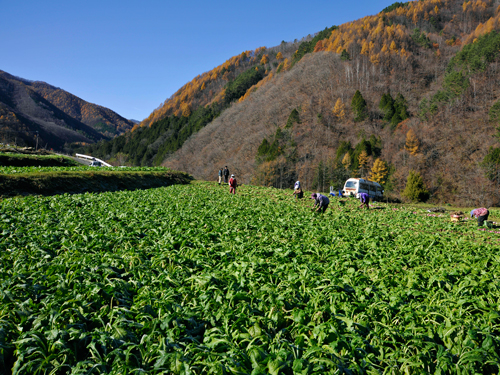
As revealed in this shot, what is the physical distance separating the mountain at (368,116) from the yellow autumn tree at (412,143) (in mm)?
290

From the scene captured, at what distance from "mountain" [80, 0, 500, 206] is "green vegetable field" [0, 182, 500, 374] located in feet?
212

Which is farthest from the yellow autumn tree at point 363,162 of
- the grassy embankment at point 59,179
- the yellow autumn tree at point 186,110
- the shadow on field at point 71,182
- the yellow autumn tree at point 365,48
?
the yellow autumn tree at point 186,110

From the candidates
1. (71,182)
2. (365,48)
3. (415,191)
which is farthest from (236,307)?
(365,48)

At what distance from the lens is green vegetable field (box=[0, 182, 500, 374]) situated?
3.75 m

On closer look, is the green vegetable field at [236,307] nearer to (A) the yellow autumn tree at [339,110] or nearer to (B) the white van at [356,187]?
(B) the white van at [356,187]

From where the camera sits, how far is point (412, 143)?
272 feet

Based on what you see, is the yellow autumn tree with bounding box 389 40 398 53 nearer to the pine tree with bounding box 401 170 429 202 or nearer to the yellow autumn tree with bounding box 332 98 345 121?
the yellow autumn tree with bounding box 332 98 345 121

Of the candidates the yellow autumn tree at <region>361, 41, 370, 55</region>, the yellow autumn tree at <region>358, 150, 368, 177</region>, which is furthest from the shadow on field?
the yellow autumn tree at <region>361, 41, 370, 55</region>

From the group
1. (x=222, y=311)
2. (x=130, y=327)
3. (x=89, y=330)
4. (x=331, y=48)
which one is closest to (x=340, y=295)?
(x=222, y=311)

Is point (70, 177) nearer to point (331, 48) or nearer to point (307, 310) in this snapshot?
point (307, 310)

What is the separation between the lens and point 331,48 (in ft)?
515

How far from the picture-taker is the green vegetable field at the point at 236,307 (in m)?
3.75

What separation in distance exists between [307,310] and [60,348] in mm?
3737

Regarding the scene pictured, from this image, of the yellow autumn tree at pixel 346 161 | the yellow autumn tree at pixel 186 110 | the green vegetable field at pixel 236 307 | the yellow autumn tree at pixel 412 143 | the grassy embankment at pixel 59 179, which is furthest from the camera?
the yellow autumn tree at pixel 186 110
